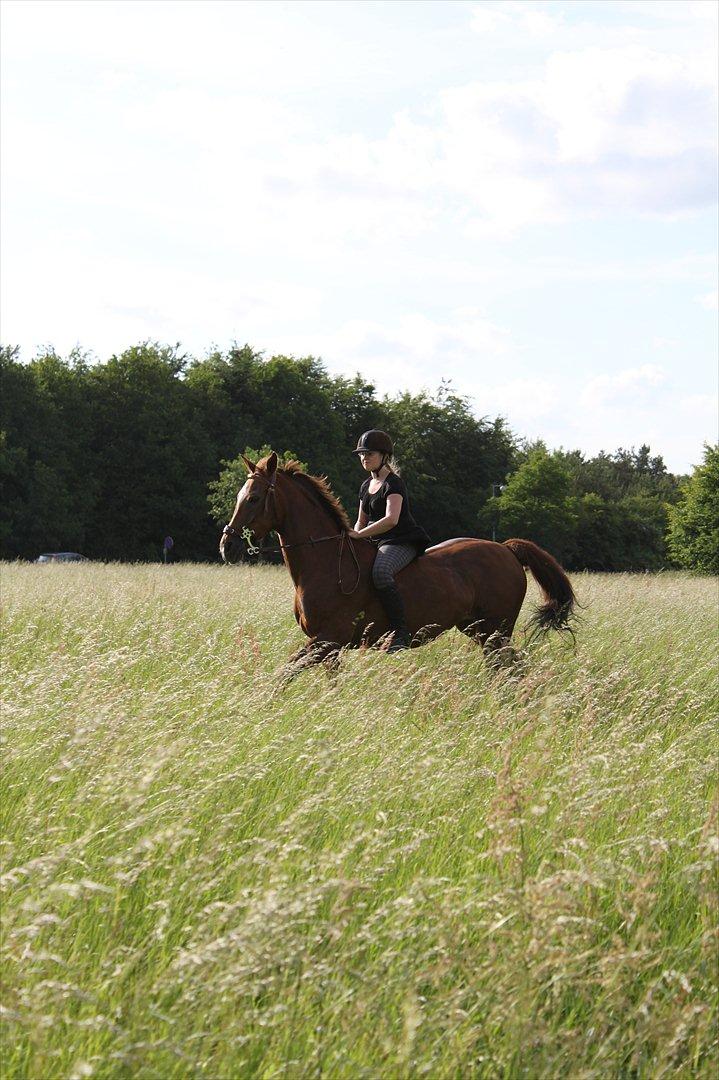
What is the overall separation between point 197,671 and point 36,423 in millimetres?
48271

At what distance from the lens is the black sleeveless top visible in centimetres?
887

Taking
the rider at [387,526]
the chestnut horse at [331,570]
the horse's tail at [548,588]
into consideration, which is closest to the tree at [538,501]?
the horse's tail at [548,588]

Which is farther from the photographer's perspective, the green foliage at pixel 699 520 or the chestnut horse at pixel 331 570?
the green foliage at pixel 699 520

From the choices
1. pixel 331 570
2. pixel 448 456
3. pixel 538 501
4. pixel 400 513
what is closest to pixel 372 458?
pixel 400 513

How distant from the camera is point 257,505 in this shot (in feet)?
27.1

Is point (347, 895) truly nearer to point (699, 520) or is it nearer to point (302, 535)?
point (302, 535)

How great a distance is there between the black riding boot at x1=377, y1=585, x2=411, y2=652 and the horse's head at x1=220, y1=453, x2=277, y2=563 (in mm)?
1111

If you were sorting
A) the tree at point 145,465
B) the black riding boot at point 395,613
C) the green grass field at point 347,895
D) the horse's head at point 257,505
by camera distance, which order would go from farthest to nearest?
the tree at point 145,465, the black riding boot at point 395,613, the horse's head at point 257,505, the green grass field at point 347,895

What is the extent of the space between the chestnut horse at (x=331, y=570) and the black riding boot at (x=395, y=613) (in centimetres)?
7

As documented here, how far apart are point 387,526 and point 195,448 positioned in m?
49.4

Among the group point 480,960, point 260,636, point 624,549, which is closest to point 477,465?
point 624,549

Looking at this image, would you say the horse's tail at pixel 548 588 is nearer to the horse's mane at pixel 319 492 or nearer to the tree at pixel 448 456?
the horse's mane at pixel 319 492

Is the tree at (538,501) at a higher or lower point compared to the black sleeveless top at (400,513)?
higher

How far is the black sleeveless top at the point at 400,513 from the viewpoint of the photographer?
8867 millimetres
